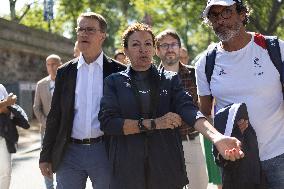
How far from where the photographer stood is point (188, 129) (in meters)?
A: 5.48

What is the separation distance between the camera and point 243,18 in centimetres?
356

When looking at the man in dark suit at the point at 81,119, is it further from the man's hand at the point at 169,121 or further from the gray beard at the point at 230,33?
the gray beard at the point at 230,33

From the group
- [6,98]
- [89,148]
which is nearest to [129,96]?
[89,148]

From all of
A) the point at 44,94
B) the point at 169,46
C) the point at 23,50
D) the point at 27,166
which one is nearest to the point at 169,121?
the point at 169,46

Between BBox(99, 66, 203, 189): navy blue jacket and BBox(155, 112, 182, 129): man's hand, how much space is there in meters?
0.09

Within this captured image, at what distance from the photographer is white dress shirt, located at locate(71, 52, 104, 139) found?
4.20 meters

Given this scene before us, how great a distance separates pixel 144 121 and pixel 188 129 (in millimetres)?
2108

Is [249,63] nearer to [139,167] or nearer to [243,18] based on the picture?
[243,18]

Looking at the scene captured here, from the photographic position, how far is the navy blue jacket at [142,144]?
3459mm

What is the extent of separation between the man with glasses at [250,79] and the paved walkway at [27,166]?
271cm

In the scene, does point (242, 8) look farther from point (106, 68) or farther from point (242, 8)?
point (106, 68)

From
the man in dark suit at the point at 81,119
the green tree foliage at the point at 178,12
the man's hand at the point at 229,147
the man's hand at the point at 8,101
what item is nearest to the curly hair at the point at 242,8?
the man's hand at the point at 229,147

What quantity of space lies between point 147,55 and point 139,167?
0.78 meters

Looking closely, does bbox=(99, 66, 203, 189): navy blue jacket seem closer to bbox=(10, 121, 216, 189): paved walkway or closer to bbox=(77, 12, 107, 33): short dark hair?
bbox=(77, 12, 107, 33): short dark hair
